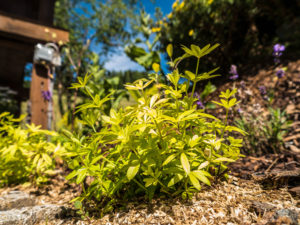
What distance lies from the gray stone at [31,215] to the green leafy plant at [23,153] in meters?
0.50

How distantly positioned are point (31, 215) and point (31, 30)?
379cm

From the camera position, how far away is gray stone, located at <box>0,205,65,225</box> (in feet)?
4.19

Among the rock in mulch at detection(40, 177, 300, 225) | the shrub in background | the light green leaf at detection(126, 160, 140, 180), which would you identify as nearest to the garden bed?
the rock in mulch at detection(40, 177, 300, 225)

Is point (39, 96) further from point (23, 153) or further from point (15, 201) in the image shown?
point (15, 201)

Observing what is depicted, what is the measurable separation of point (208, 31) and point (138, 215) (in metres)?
4.27

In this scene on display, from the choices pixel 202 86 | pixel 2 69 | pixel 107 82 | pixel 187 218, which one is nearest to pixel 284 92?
pixel 202 86

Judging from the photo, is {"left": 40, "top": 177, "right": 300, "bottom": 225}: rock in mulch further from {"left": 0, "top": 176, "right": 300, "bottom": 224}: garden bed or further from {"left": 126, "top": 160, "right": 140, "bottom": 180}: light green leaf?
{"left": 126, "top": 160, "right": 140, "bottom": 180}: light green leaf

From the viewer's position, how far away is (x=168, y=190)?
1.31m

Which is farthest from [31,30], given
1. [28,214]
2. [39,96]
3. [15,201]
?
[28,214]

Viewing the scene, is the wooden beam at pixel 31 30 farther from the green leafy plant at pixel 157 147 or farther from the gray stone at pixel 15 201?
the green leafy plant at pixel 157 147

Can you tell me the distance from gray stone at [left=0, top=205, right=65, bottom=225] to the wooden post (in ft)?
8.37

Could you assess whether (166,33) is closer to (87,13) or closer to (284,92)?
(284,92)

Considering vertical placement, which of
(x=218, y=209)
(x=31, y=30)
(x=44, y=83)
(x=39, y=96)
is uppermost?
(x=31, y=30)

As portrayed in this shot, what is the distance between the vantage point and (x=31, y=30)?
3.93 metres
